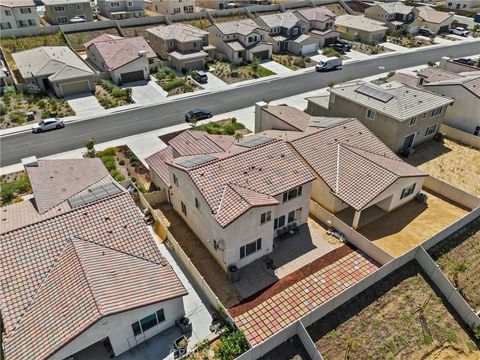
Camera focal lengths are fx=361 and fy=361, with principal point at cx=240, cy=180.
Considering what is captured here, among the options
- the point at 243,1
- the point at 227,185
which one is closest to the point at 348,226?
the point at 227,185

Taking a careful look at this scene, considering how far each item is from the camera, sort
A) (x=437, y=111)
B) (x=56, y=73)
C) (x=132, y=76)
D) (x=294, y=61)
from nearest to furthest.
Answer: (x=437, y=111)
(x=56, y=73)
(x=132, y=76)
(x=294, y=61)

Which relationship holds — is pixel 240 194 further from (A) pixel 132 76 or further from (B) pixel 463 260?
(A) pixel 132 76

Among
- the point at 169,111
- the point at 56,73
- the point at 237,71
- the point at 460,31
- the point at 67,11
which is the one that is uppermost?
the point at 67,11

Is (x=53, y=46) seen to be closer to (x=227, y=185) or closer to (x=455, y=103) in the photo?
(x=227, y=185)

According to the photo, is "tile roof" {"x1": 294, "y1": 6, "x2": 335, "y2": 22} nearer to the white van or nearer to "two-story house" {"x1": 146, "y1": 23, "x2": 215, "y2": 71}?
the white van

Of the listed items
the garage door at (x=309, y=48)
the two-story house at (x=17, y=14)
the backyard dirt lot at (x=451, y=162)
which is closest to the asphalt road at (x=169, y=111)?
the garage door at (x=309, y=48)

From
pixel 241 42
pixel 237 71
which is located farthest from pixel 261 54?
pixel 237 71

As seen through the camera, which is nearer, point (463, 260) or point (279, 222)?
point (463, 260)
